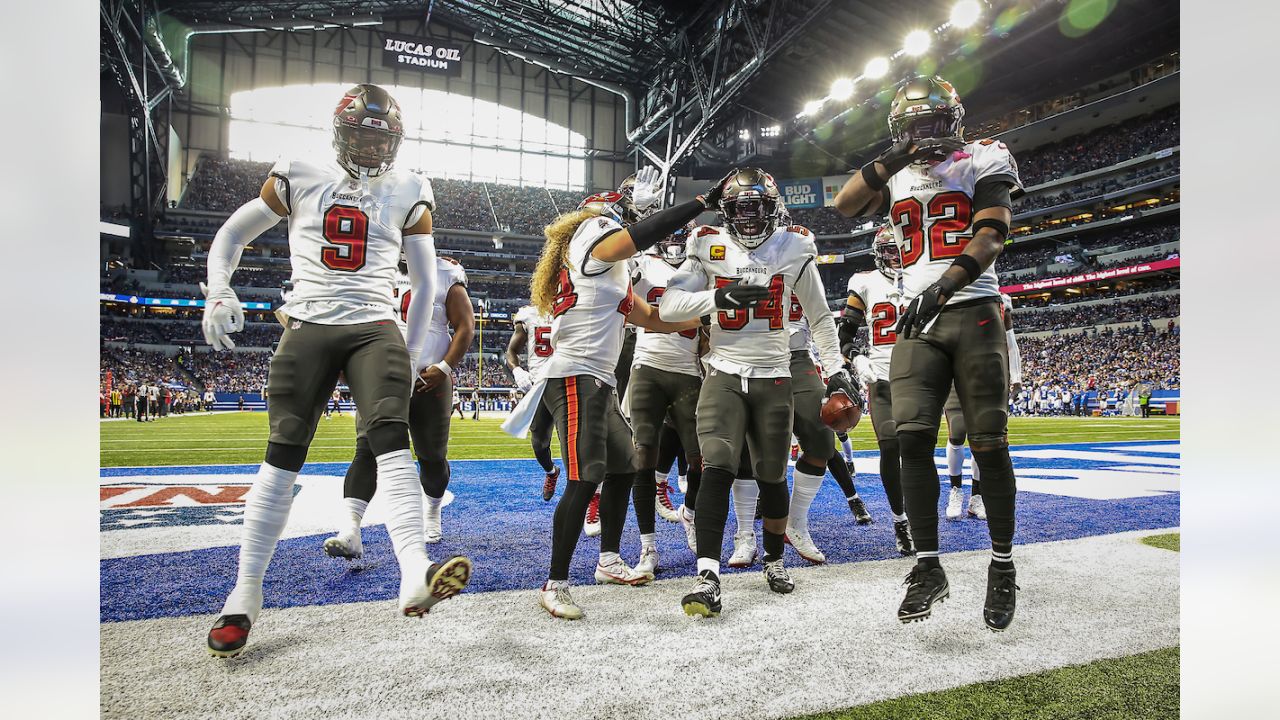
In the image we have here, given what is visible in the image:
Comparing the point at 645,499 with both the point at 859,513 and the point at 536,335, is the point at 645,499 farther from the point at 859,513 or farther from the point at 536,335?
the point at 536,335

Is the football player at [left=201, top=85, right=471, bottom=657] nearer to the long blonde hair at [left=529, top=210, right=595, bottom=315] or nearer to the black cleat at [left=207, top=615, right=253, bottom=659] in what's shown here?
the black cleat at [left=207, top=615, right=253, bottom=659]

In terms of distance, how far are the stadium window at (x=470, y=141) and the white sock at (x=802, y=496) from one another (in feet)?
80.3

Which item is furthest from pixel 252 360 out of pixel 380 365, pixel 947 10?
pixel 380 365

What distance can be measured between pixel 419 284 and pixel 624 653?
165 centimetres

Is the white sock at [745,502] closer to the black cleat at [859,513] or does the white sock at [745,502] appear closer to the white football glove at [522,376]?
the black cleat at [859,513]

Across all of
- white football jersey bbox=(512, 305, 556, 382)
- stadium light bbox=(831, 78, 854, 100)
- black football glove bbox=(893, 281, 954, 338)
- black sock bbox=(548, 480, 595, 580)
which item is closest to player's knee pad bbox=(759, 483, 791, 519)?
black sock bbox=(548, 480, 595, 580)

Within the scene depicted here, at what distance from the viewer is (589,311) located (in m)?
3.15

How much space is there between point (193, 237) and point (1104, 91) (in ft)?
118

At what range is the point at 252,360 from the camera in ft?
105

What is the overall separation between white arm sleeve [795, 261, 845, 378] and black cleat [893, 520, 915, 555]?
1.23 m

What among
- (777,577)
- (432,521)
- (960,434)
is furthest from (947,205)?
(432,521)

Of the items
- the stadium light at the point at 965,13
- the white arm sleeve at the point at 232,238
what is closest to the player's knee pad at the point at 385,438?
the white arm sleeve at the point at 232,238

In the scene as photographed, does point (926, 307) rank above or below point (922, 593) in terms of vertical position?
above

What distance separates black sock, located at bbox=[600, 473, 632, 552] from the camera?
3125 millimetres
